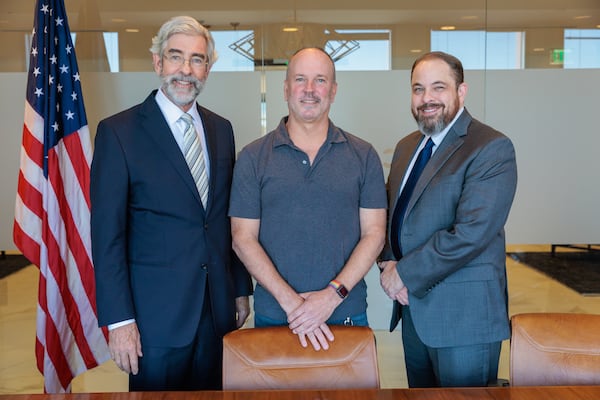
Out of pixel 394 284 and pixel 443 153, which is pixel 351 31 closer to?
pixel 443 153

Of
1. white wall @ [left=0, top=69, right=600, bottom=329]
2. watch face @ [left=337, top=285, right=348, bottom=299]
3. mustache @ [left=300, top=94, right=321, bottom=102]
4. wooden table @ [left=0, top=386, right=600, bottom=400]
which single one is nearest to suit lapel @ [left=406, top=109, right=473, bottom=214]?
watch face @ [left=337, top=285, right=348, bottom=299]

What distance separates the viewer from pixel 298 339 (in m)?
1.95

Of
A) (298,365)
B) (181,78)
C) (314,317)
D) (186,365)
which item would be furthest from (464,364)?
(181,78)

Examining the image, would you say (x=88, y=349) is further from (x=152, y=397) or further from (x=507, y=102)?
(x=507, y=102)

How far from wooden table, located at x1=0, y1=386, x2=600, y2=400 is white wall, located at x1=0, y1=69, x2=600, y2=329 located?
3031 millimetres

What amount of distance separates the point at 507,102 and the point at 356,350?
10.7ft

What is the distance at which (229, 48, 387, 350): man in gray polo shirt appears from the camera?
230 cm

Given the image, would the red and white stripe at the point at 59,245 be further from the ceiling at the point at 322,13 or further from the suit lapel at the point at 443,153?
the suit lapel at the point at 443,153

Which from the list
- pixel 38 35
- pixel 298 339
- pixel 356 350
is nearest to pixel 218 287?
pixel 298 339

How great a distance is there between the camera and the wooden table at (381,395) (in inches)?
62.0

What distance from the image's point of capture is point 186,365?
7.91ft

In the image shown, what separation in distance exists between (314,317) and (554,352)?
2.58ft

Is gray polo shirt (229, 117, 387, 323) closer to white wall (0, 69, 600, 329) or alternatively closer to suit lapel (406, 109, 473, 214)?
suit lapel (406, 109, 473, 214)

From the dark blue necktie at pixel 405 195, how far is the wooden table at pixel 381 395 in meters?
0.97
